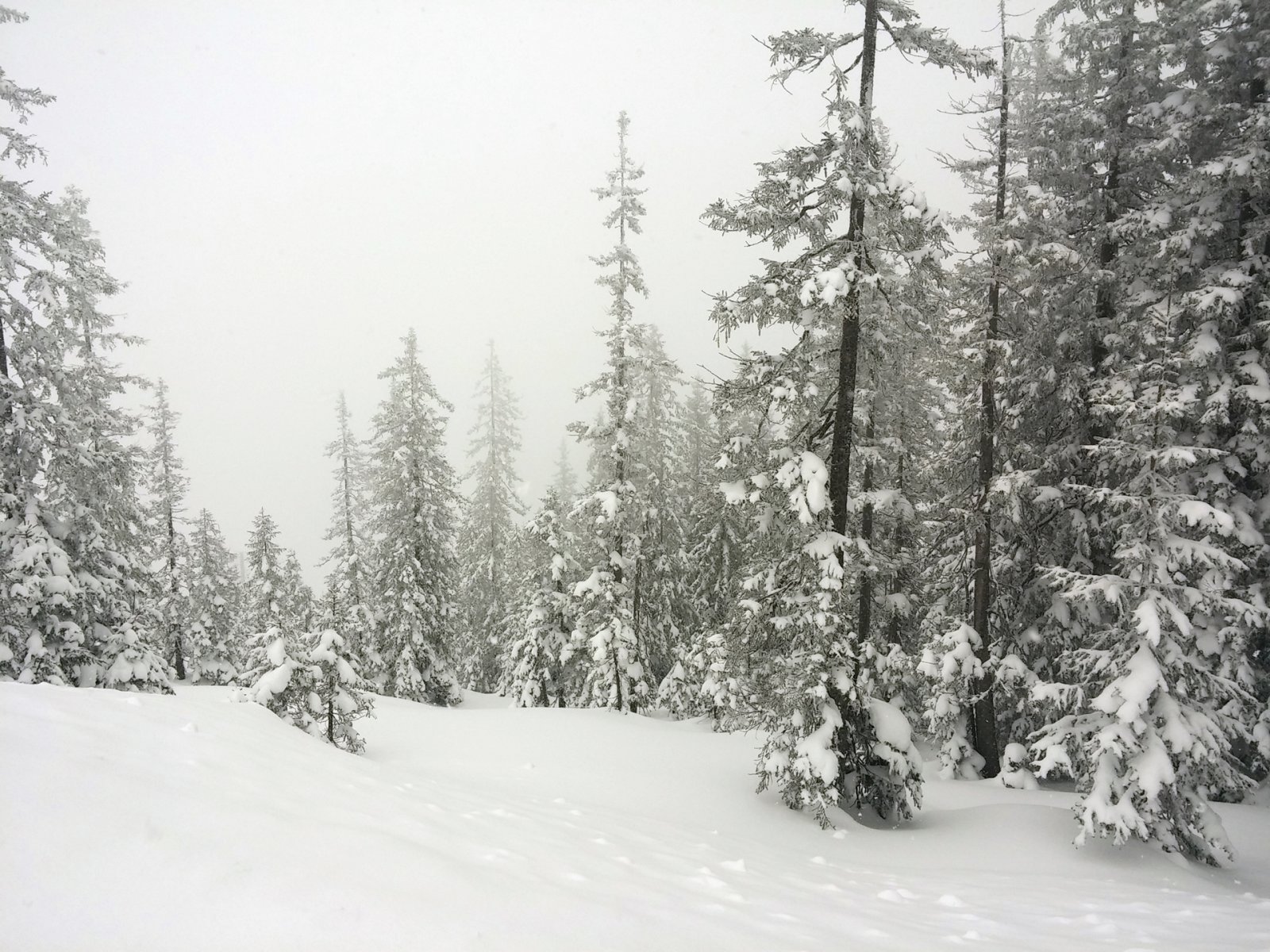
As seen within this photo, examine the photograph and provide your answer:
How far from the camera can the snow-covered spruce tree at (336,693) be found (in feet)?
41.8

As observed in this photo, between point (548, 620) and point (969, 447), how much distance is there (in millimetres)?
16256

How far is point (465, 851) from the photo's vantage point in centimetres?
443

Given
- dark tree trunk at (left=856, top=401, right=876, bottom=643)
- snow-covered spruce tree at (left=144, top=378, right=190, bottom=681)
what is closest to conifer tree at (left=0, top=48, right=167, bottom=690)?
dark tree trunk at (left=856, top=401, right=876, bottom=643)

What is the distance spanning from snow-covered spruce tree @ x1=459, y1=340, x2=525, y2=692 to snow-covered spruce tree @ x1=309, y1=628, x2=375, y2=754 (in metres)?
19.6

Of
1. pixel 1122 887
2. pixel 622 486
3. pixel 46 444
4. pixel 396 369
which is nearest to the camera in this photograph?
pixel 1122 887

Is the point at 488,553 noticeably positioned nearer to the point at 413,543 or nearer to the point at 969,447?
the point at 413,543

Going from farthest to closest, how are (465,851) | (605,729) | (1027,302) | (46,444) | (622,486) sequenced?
(622,486) → (605,729) → (1027,302) → (46,444) → (465,851)

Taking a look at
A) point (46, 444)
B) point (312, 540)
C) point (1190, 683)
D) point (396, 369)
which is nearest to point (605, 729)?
point (1190, 683)

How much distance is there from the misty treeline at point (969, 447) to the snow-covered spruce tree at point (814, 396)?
6cm

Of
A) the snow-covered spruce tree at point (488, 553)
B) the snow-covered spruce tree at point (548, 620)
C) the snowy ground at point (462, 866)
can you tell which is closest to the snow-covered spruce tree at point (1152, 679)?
the snowy ground at point (462, 866)

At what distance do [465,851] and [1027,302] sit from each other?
14.8 metres

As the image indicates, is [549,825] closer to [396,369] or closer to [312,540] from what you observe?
[396,369]

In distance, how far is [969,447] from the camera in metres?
14.7

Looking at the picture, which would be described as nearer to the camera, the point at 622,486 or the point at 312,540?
the point at 622,486
